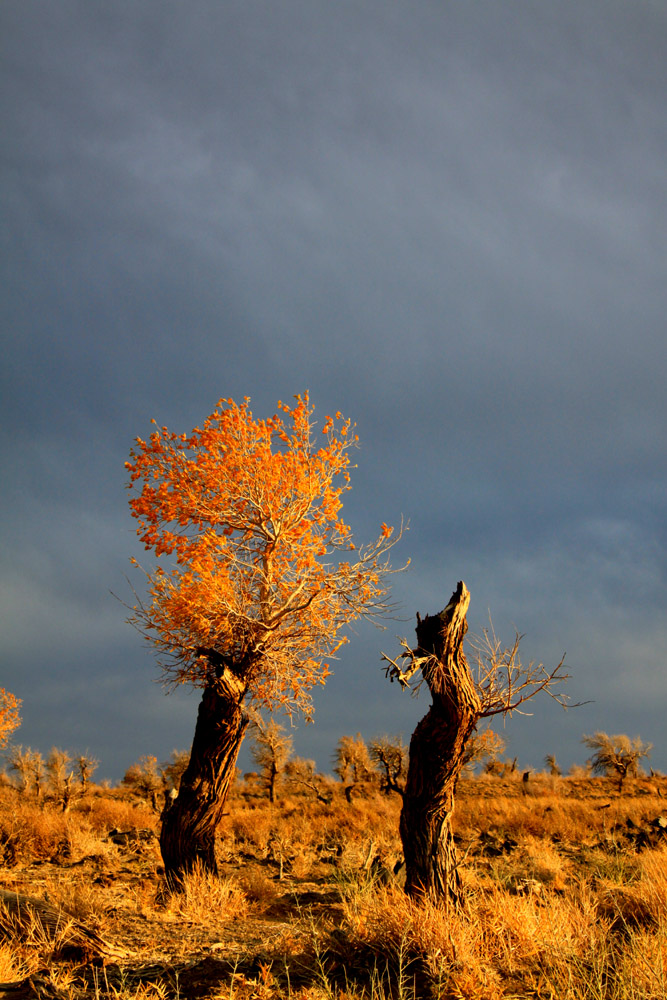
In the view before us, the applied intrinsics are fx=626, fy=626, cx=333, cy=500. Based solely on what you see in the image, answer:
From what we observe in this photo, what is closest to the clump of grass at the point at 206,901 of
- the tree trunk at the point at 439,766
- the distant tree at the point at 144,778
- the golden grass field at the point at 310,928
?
the golden grass field at the point at 310,928

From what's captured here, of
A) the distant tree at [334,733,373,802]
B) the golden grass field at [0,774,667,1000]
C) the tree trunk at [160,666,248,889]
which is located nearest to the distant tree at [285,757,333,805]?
the distant tree at [334,733,373,802]

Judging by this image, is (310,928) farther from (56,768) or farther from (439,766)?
(56,768)

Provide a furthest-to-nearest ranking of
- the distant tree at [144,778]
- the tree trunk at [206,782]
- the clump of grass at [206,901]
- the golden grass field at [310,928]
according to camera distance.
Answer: the distant tree at [144,778], the tree trunk at [206,782], the clump of grass at [206,901], the golden grass field at [310,928]

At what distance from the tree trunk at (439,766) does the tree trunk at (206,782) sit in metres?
4.22

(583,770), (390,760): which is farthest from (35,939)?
(583,770)

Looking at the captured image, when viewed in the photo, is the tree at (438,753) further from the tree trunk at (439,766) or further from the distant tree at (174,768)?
the distant tree at (174,768)

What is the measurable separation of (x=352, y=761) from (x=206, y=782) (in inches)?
1438

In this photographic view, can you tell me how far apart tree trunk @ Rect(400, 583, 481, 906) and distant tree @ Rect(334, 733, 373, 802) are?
1454 inches

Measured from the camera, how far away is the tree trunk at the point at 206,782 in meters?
11.7

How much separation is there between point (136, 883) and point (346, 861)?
5132 millimetres

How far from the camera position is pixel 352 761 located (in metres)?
45.7

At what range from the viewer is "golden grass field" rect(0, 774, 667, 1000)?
6570 millimetres

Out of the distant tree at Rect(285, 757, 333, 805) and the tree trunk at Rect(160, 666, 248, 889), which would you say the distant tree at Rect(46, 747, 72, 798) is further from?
the tree trunk at Rect(160, 666, 248, 889)

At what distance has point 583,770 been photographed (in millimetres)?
49312
